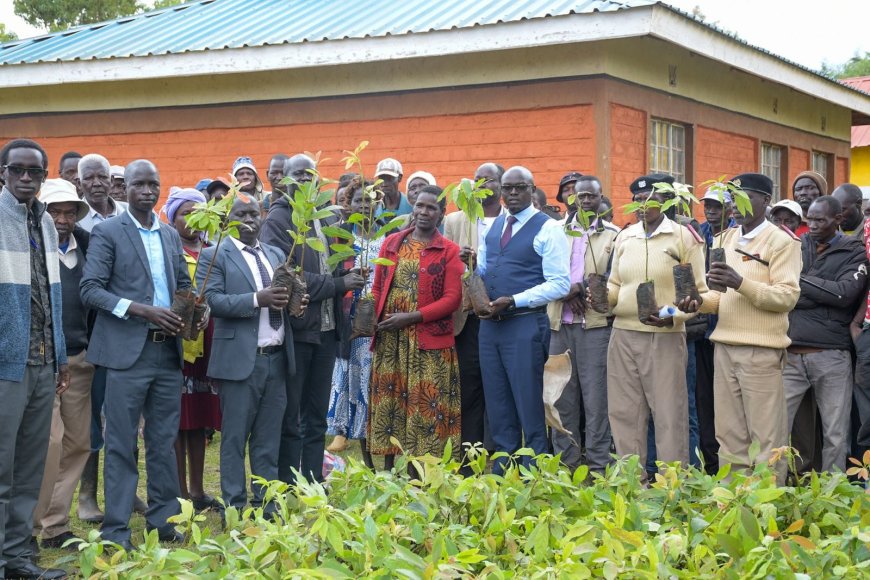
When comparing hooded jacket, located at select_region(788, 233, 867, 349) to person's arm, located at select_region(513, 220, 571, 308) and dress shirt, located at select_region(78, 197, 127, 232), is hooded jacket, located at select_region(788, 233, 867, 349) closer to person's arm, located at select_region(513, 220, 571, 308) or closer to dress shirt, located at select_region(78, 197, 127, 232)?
person's arm, located at select_region(513, 220, 571, 308)

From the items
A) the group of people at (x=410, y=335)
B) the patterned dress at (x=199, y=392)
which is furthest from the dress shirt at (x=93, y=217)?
the patterned dress at (x=199, y=392)

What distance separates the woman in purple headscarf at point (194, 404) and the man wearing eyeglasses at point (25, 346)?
1.45 m

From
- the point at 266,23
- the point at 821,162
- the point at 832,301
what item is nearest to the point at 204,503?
the point at 832,301

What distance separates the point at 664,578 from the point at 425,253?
4.76 m

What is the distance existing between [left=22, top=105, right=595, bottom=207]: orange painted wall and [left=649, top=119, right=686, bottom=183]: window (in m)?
1.35

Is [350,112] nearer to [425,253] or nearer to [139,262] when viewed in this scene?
[425,253]

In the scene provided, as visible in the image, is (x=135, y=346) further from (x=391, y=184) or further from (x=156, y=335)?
(x=391, y=184)

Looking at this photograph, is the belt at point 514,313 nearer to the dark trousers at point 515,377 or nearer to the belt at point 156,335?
the dark trousers at point 515,377

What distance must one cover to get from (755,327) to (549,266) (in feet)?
4.62

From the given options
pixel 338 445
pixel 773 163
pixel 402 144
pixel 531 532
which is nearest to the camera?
pixel 531 532

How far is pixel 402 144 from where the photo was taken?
11195 millimetres

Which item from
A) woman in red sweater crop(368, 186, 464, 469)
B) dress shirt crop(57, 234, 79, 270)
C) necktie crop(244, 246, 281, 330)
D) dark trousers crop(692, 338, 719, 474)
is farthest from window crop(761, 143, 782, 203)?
dress shirt crop(57, 234, 79, 270)

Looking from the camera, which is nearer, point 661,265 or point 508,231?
point 661,265

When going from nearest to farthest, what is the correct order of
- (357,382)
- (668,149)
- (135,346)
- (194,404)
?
(135,346) → (194,404) → (357,382) → (668,149)
